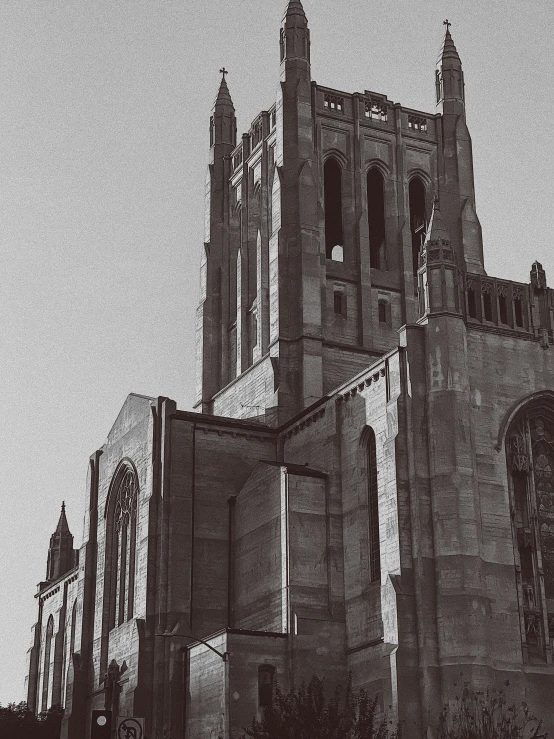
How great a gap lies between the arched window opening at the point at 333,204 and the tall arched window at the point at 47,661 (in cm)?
3168

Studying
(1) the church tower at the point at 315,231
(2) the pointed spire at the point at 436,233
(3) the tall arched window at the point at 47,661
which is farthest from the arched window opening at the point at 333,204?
(3) the tall arched window at the point at 47,661

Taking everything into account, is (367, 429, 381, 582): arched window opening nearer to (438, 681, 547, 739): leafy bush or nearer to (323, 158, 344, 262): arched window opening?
(438, 681, 547, 739): leafy bush

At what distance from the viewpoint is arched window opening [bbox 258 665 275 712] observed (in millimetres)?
47750

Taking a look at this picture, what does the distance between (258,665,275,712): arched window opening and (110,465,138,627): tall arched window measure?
11794 millimetres

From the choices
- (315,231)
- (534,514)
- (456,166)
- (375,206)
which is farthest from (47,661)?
(534,514)

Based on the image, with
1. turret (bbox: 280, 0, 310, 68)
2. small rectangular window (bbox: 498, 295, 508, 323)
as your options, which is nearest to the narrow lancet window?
turret (bbox: 280, 0, 310, 68)

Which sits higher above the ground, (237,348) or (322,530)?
(237,348)

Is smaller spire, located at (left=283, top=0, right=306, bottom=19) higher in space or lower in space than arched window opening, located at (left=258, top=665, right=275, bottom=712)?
higher

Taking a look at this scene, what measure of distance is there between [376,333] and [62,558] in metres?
30.2

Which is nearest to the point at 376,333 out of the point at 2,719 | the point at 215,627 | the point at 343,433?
the point at 343,433

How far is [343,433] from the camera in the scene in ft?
176

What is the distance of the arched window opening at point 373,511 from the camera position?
49656 mm

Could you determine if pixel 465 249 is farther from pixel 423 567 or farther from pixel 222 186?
pixel 423 567

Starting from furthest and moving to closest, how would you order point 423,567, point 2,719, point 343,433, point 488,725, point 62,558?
point 62,558, point 2,719, point 343,433, point 423,567, point 488,725
